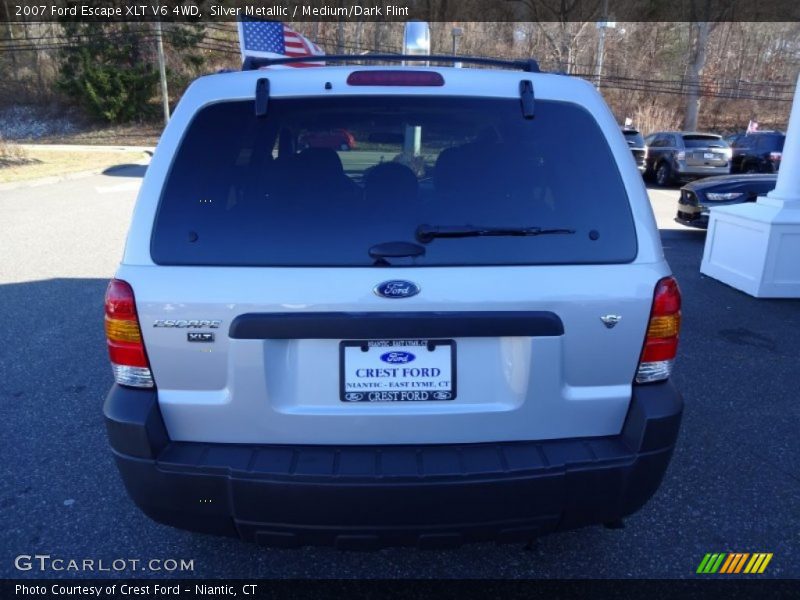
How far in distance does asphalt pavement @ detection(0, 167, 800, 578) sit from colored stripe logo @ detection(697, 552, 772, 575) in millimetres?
32

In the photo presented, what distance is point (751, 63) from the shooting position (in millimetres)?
49125

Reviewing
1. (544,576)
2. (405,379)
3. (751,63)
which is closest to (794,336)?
(544,576)

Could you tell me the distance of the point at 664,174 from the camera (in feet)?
59.7

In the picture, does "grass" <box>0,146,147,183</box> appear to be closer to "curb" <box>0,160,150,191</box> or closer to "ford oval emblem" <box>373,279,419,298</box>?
"curb" <box>0,160,150,191</box>

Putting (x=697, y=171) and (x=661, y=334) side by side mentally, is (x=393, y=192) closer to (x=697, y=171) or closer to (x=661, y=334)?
(x=661, y=334)

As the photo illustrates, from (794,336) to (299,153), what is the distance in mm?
4971

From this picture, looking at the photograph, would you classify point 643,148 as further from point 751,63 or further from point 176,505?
point 751,63

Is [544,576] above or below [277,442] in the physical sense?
below

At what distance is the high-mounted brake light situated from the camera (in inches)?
85.0

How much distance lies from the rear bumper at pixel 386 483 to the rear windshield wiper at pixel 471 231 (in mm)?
664

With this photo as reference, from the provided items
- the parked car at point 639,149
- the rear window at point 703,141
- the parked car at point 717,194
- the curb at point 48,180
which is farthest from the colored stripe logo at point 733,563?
the parked car at point 639,149

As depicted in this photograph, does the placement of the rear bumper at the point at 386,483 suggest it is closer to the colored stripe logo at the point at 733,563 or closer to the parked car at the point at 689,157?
the colored stripe logo at the point at 733,563

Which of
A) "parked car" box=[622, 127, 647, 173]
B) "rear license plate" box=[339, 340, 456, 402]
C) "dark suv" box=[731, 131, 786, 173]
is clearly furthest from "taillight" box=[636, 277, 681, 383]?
"dark suv" box=[731, 131, 786, 173]

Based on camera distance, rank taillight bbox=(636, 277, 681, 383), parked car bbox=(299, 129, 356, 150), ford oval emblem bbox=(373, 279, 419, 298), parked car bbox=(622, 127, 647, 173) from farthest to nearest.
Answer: parked car bbox=(622, 127, 647, 173) → parked car bbox=(299, 129, 356, 150) → taillight bbox=(636, 277, 681, 383) → ford oval emblem bbox=(373, 279, 419, 298)
